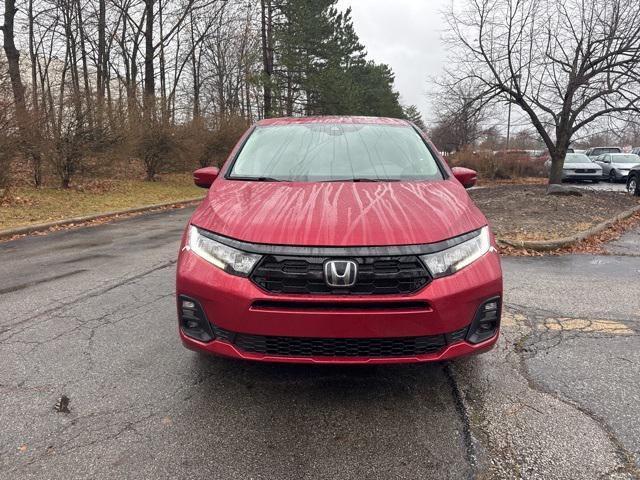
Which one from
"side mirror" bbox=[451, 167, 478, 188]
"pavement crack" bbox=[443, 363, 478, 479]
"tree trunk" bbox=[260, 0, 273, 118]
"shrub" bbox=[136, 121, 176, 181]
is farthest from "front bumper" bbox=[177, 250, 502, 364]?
"tree trunk" bbox=[260, 0, 273, 118]

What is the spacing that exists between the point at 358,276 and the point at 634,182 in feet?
55.3

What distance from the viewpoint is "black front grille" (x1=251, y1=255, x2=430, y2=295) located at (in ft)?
7.40

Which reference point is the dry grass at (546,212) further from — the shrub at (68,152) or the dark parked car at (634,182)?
the shrub at (68,152)

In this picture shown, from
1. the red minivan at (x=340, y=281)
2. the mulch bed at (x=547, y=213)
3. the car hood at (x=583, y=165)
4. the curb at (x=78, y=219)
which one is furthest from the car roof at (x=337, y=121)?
the car hood at (x=583, y=165)

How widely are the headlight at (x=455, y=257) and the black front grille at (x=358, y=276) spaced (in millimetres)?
59

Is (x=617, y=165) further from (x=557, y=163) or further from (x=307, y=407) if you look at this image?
(x=307, y=407)

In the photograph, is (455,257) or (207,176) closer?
Result: (455,257)

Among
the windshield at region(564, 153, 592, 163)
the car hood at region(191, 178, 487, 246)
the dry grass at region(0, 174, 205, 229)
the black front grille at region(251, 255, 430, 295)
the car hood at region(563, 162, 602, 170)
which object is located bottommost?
the dry grass at region(0, 174, 205, 229)

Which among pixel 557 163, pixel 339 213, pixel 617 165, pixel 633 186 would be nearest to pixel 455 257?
pixel 339 213

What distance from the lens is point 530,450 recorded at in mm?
2184

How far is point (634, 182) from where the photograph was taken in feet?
49.7

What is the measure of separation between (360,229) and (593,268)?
4918 mm

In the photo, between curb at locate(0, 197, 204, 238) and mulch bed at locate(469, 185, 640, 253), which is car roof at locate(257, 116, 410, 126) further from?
curb at locate(0, 197, 204, 238)

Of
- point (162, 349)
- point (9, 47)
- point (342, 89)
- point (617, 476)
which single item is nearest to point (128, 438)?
point (162, 349)
